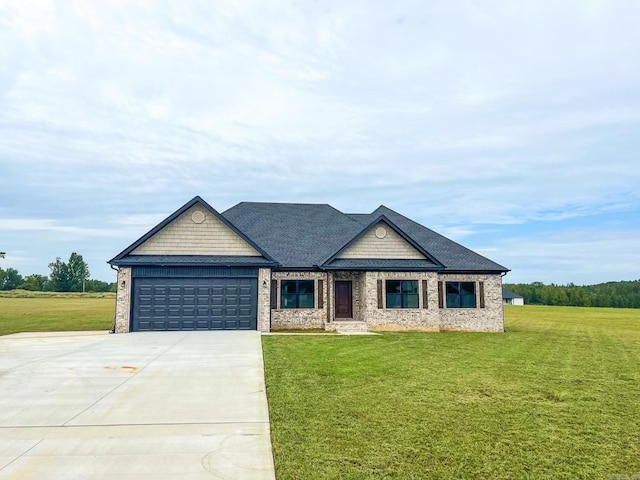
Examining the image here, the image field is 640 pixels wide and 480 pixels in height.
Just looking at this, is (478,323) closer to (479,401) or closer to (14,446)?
(479,401)

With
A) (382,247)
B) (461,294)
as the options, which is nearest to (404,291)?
(382,247)

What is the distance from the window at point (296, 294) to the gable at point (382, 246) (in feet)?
8.89

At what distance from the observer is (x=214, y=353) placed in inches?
520

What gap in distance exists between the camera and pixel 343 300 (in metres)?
23.1

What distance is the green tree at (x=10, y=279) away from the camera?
5290 inches

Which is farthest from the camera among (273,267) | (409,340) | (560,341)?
(273,267)

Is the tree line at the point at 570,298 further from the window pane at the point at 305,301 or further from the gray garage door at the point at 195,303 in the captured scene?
the gray garage door at the point at 195,303

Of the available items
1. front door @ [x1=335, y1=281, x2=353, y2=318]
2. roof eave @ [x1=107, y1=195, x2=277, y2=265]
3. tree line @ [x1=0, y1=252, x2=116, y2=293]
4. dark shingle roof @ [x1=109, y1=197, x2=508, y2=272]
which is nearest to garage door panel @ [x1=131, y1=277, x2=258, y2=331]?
dark shingle roof @ [x1=109, y1=197, x2=508, y2=272]

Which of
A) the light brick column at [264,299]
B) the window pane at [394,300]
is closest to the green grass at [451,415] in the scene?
the light brick column at [264,299]

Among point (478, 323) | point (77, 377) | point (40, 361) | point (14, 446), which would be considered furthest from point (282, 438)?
point (478, 323)

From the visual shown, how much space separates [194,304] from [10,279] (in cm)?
15052

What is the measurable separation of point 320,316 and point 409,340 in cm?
578

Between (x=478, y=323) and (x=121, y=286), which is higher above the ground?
(x=121, y=286)

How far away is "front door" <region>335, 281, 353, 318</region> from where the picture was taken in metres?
23.0
